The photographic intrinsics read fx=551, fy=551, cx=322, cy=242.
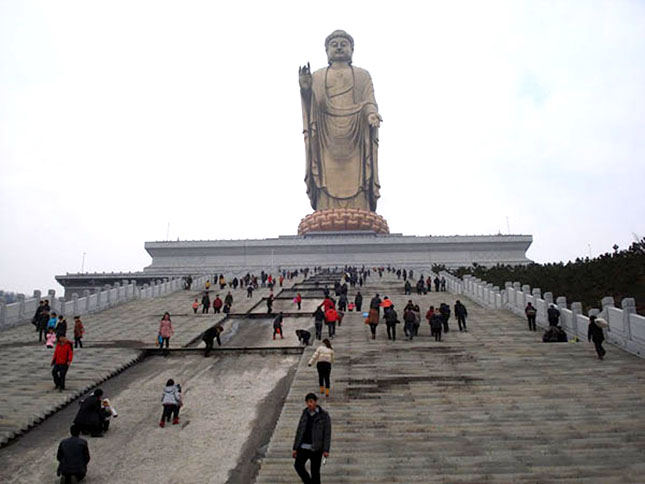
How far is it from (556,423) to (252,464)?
333 cm

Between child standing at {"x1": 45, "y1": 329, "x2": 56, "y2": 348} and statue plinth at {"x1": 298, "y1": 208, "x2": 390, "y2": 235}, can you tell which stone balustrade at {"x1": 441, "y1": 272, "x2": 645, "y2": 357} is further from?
statue plinth at {"x1": 298, "y1": 208, "x2": 390, "y2": 235}

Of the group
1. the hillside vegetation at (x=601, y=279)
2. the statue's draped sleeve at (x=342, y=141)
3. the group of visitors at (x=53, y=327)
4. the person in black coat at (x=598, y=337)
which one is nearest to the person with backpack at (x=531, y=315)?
the hillside vegetation at (x=601, y=279)

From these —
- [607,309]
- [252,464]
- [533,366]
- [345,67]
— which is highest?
[345,67]

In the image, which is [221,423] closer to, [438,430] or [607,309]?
[438,430]

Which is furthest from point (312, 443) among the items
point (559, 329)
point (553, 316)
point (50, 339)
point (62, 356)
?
point (553, 316)

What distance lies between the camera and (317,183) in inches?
1556

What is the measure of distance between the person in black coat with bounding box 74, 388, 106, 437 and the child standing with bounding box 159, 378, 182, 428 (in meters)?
0.71

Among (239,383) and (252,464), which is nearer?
(252,464)

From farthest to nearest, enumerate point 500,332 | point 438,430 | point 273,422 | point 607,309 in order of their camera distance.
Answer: point 500,332
point 607,309
point 273,422
point 438,430

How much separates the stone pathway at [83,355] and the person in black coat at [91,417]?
86 cm

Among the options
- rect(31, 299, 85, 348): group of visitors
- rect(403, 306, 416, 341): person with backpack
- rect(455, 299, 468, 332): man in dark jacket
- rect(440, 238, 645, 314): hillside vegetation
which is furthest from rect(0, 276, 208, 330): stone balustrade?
rect(440, 238, 645, 314): hillside vegetation

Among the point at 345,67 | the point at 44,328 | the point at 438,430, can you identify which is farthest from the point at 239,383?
the point at 345,67

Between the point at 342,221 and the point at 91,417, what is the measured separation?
106 ft

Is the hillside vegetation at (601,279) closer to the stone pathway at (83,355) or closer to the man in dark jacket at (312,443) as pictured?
the stone pathway at (83,355)
